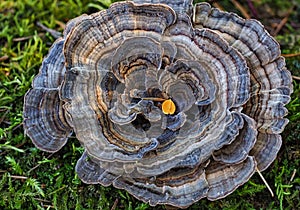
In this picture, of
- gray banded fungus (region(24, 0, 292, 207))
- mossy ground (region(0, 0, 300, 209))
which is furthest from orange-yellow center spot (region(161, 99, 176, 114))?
mossy ground (region(0, 0, 300, 209))

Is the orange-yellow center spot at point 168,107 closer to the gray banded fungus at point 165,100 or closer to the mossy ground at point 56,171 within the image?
the gray banded fungus at point 165,100

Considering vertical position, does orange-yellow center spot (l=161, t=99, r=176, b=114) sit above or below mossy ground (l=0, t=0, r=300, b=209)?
above

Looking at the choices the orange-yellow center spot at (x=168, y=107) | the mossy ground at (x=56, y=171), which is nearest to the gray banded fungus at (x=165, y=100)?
the orange-yellow center spot at (x=168, y=107)

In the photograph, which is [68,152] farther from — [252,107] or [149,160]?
[252,107]

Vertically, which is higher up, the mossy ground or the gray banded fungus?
the gray banded fungus

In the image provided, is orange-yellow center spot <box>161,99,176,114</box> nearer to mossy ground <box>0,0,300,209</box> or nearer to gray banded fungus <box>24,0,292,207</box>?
gray banded fungus <box>24,0,292,207</box>

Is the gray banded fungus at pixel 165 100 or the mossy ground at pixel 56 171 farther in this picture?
the mossy ground at pixel 56 171

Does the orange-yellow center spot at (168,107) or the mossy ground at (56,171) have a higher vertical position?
the orange-yellow center spot at (168,107)

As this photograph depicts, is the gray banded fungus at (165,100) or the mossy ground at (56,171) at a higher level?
the gray banded fungus at (165,100)

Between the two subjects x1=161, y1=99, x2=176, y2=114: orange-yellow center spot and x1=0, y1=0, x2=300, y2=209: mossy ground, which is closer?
x1=161, y1=99, x2=176, y2=114: orange-yellow center spot
